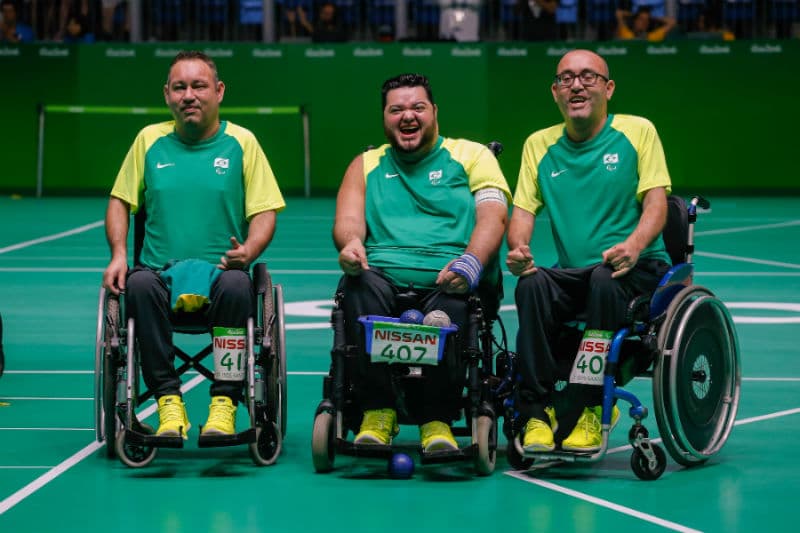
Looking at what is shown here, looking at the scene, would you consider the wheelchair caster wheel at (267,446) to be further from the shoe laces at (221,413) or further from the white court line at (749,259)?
the white court line at (749,259)

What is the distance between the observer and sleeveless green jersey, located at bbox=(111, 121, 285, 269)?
253 inches

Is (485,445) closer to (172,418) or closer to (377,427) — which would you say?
(377,427)

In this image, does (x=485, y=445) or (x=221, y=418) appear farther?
(x=221, y=418)

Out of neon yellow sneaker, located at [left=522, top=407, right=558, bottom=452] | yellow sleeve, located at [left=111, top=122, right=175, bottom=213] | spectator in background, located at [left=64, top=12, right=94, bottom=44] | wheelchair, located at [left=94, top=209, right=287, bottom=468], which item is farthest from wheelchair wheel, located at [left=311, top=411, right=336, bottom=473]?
spectator in background, located at [left=64, top=12, right=94, bottom=44]

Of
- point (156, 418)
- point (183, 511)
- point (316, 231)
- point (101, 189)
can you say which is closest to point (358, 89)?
point (101, 189)

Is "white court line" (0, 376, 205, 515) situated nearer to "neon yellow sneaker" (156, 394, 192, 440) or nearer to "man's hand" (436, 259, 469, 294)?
"neon yellow sneaker" (156, 394, 192, 440)

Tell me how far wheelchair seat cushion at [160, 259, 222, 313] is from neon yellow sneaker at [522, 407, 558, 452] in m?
1.28

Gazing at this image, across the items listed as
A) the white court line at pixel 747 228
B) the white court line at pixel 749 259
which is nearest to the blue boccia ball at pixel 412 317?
the white court line at pixel 749 259

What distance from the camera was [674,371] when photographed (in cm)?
577

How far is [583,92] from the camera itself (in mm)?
6234

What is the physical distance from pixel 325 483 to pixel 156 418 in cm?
151

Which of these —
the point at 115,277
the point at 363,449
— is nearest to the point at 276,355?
the point at 363,449

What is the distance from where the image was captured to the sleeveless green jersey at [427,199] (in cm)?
625

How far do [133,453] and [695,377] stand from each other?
209 centimetres
